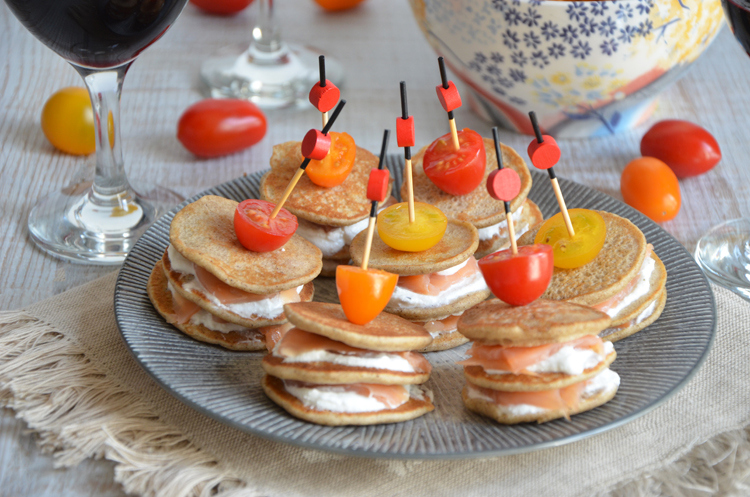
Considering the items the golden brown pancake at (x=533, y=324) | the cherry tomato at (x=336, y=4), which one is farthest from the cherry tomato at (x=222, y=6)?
the golden brown pancake at (x=533, y=324)

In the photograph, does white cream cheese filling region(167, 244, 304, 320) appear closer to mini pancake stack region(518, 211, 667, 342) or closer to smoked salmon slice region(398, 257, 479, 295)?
smoked salmon slice region(398, 257, 479, 295)

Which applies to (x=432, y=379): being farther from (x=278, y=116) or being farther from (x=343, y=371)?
(x=278, y=116)

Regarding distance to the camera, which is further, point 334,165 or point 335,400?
point 334,165

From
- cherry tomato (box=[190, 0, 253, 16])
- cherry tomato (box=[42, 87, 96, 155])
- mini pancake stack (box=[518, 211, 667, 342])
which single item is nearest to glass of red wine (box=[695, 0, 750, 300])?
mini pancake stack (box=[518, 211, 667, 342])

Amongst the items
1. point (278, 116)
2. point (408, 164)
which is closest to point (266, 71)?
point (278, 116)

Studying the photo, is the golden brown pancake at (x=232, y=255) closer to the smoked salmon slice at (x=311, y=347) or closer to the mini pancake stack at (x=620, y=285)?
the smoked salmon slice at (x=311, y=347)
